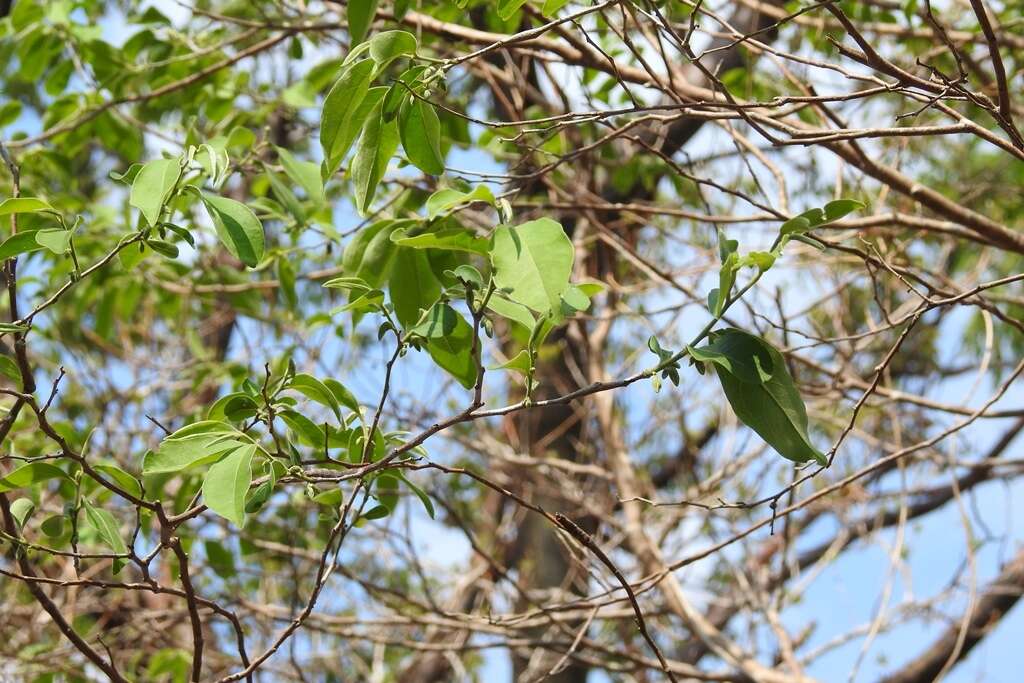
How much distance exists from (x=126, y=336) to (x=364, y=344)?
0.89m

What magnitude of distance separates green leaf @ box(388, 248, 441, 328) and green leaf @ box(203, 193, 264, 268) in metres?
0.14

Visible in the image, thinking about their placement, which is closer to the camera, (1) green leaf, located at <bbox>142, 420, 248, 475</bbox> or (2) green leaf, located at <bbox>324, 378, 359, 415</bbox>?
(1) green leaf, located at <bbox>142, 420, 248, 475</bbox>

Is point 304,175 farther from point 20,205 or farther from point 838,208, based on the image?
point 838,208

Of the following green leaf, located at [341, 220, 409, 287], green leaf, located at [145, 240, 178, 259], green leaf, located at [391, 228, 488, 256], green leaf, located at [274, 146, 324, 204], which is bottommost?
green leaf, located at [391, 228, 488, 256]

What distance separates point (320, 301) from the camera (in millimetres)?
3873

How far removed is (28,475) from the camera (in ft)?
3.20

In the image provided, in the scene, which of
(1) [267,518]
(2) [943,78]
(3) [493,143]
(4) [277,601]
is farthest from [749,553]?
(2) [943,78]

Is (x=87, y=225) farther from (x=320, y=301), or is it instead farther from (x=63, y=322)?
(x=320, y=301)

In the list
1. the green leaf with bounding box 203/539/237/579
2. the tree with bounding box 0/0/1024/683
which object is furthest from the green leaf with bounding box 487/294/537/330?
the green leaf with bounding box 203/539/237/579

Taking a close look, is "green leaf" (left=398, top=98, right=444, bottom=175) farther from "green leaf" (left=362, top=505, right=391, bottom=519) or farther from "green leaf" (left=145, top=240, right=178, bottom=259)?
"green leaf" (left=362, top=505, right=391, bottom=519)

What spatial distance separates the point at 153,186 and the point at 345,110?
0.20 metres

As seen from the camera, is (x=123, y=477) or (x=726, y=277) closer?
(x=726, y=277)

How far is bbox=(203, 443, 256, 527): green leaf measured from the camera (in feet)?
2.63

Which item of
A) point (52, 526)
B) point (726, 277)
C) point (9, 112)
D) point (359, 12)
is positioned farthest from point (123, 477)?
point (9, 112)
